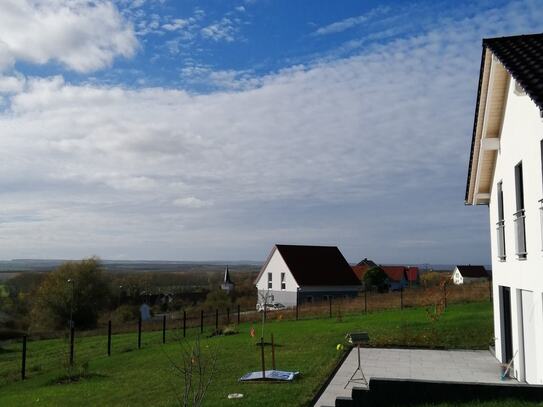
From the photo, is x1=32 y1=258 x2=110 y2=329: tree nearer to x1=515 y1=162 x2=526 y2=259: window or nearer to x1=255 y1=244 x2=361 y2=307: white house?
x1=255 y1=244 x2=361 y2=307: white house

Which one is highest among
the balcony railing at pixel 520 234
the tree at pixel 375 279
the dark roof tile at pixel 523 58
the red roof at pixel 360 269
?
the dark roof tile at pixel 523 58

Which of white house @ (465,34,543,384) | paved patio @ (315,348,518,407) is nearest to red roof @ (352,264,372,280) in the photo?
paved patio @ (315,348,518,407)

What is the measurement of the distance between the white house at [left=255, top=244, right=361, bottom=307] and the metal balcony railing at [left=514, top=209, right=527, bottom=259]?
34.8 meters

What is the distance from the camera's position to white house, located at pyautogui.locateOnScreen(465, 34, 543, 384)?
773cm

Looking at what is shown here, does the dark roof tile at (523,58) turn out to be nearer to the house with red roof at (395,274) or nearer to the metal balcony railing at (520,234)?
the metal balcony railing at (520,234)

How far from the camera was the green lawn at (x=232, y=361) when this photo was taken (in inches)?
388

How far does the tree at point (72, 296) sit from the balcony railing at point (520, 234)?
1485 inches

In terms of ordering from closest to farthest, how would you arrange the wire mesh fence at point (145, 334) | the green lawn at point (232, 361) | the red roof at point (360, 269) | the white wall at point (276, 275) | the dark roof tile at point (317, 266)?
the green lawn at point (232, 361) < the wire mesh fence at point (145, 334) < the white wall at point (276, 275) < the dark roof tile at point (317, 266) < the red roof at point (360, 269)

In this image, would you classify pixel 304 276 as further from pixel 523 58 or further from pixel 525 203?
pixel 523 58

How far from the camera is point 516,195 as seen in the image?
9.49 metres

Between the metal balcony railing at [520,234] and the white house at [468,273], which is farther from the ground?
the metal balcony railing at [520,234]

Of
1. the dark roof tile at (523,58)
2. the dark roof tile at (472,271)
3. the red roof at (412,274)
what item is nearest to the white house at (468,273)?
the dark roof tile at (472,271)

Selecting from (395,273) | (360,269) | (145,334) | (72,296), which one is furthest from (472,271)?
(145,334)

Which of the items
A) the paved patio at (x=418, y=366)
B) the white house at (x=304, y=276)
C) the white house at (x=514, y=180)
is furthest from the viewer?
the white house at (x=304, y=276)
